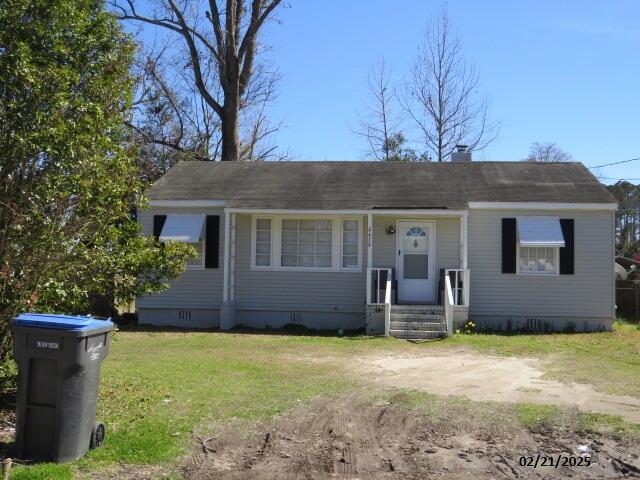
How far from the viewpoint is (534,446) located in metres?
5.62

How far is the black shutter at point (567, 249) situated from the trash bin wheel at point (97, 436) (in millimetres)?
11951

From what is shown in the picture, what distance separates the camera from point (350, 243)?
50.8 feet

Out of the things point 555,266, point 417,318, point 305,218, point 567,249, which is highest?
point 305,218

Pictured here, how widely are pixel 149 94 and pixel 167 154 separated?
113 inches

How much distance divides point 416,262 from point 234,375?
7.40 meters

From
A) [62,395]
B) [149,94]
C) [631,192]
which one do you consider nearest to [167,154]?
[149,94]

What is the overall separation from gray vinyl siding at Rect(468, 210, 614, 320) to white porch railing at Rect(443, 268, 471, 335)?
2.25 feet

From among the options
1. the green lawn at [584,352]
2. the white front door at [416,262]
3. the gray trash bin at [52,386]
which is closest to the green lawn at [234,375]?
the green lawn at [584,352]

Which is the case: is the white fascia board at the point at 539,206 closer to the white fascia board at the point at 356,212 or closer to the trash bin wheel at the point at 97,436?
the white fascia board at the point at 356,212

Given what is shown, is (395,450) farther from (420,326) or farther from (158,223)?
(158,223)

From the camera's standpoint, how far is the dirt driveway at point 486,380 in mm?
7410

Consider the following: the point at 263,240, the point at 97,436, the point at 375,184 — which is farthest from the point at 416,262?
the point at 97,436

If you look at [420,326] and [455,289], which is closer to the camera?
[420,326]
